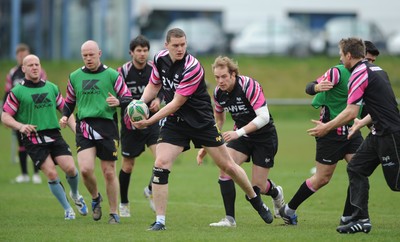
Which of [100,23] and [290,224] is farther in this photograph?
[100,23]

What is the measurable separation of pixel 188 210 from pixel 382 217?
2.89 metres

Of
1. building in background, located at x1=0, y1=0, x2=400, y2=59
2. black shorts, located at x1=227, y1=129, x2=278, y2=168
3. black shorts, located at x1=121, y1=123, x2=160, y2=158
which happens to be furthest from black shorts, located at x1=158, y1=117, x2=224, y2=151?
building in background, located at x1=0, y1=0, x2=400, y2=59

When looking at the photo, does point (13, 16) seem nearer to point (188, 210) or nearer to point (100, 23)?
point (100, 23)

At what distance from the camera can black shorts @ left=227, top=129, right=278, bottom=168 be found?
10656 millimetres

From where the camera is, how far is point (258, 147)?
10664 mm

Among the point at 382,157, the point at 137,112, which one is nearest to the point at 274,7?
the point at 137,112

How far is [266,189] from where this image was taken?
1092 cm

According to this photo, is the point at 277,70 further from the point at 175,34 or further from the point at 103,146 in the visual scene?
the point at 175,34

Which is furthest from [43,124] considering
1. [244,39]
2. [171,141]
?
[244,39]

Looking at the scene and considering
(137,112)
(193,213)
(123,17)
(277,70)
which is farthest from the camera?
(123,17)

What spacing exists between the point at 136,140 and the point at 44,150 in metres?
1.52

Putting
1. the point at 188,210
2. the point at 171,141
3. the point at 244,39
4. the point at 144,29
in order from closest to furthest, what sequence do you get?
the point at 171,141, the point at 188,210, the point at 244,39, the point at 144,29

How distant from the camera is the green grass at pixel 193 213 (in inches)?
360

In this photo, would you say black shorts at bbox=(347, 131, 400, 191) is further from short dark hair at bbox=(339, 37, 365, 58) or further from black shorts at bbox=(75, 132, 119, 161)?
black shorts at bbox=(75, 132, 119, 161)
